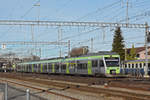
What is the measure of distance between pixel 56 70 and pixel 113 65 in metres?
16.8

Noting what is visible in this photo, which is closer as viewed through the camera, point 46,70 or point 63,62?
point 63,62

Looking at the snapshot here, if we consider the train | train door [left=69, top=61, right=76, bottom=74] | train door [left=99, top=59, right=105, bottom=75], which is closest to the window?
train door [left=69, top=61, right=76, bottom=74]

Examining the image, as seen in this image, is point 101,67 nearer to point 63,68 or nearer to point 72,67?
point 72,67

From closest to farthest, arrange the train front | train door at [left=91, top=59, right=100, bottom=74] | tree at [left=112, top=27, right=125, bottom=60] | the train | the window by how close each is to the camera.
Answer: the train front → train door at [left=91, top=59, right=100, bottom=74] → the window → the train → tree at [left=112, top=27, right=125, bottom=60]

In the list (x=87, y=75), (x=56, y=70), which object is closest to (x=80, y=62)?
(x=87, y=75)

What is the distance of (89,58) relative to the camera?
32.1 meters

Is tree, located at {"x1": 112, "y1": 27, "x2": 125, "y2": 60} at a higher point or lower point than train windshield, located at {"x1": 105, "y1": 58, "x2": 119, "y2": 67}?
higher

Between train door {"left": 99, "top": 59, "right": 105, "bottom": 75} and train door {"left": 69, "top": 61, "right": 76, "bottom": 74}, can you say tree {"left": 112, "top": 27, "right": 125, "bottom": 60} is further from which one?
train door {"left": 99, "top": 59, "right": 105, "bottom": 75}

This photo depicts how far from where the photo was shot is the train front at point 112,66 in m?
28.8

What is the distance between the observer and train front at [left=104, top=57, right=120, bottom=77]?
28.8 meters

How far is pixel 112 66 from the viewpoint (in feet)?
96.4

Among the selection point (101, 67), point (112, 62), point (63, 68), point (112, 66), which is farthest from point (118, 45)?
point (101, 67)

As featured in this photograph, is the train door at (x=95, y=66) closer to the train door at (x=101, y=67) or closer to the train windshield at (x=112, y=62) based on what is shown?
the train door at (x=101, y=67)

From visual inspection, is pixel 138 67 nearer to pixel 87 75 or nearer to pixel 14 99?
pixel 87 75
